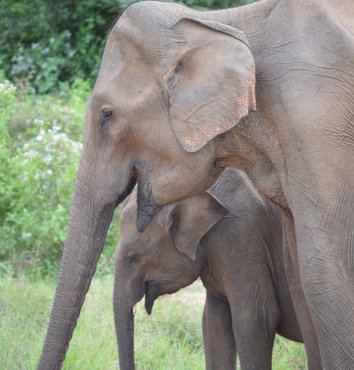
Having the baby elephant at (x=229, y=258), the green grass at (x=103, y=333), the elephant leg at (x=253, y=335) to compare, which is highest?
the baby elephant at (x=229, y=258)

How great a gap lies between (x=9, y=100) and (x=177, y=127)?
559 cm

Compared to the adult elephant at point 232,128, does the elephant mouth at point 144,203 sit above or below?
below

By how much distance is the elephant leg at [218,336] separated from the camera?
5.75m

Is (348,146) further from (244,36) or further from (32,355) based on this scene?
(32,355)

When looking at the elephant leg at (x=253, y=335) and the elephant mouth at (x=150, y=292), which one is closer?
the elephant leg at (x=253, y=335)

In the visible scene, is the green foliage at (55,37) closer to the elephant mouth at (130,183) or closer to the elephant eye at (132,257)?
the elephant eye at (132,257)

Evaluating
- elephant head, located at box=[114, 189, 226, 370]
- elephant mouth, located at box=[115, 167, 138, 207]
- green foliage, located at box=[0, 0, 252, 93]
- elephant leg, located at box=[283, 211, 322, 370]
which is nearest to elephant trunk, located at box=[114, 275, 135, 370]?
elephant head, located at box=[114, 189, 226, 370]

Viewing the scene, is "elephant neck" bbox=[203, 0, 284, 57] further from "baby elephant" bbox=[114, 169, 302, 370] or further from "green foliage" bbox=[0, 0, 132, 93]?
"green foliage" bbox=[0, 0, 132, 93]

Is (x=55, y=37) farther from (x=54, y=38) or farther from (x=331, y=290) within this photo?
(x=331, y=290)

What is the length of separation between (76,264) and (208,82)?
83 centimetres

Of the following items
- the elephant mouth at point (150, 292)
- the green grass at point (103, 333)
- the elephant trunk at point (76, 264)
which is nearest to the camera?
the elephant trunk at point (76, 264)

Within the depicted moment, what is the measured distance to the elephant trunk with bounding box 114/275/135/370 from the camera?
17.4 ft

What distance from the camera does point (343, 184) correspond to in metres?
3.94

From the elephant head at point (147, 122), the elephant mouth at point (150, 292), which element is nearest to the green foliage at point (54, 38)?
the elephant mouth at point (150, 292)
